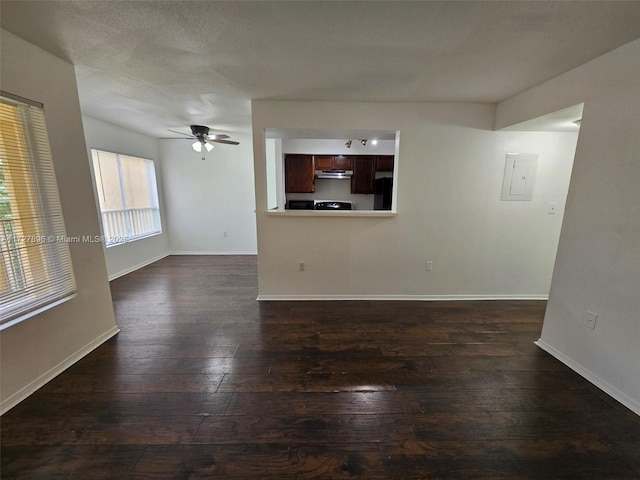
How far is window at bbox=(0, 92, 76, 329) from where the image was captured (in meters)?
1.65

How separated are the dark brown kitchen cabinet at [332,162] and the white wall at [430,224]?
2.53 metres

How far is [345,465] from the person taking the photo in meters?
1.28

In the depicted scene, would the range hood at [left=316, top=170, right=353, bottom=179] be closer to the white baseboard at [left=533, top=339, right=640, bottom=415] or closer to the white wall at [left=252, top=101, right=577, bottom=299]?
the white wall at [left=252, top=101, right=577, bottom=299]

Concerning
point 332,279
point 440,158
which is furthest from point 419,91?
Answer: point 332,279

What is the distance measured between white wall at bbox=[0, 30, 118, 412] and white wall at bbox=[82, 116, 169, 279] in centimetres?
178

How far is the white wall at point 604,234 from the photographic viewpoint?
5.37 feet

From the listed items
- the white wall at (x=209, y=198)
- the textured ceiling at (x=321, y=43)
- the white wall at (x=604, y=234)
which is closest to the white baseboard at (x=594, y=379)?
the white wall at (x=604, y=234)

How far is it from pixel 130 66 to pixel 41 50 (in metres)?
0.51

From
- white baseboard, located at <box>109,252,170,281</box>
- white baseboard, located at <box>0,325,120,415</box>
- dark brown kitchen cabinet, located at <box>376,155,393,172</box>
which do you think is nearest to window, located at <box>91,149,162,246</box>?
white baseboard, located at <box>109,252,170,281</box>

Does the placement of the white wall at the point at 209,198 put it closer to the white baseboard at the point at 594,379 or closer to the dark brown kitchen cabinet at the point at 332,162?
the dark brown kitchen cabinet at the point at 332,162

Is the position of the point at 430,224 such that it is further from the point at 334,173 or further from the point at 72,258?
the point at 72,258

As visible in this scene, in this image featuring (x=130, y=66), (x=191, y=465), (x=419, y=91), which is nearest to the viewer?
(x=191, y=465)

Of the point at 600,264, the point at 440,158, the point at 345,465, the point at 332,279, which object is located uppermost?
the point at 440,158

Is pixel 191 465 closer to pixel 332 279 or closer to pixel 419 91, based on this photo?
pixel 332 279
